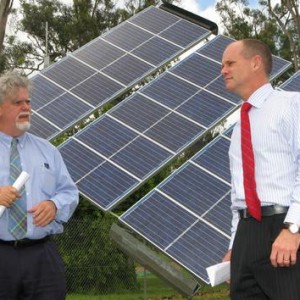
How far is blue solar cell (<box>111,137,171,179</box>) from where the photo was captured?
8.44 meters

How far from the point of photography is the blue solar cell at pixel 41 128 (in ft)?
30.6

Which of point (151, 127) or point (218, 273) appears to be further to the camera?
point (151, 127)

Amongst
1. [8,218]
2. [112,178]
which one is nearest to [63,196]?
[8,218]

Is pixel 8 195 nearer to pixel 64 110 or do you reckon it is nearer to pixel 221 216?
pixel 221 216

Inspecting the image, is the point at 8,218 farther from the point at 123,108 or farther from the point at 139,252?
the point at 123,108

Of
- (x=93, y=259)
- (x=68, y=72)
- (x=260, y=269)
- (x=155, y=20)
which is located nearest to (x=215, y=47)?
(x=155, y=20)

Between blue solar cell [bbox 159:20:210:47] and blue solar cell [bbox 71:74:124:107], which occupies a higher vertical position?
blue solar cell [bbox 159:20:210:47]

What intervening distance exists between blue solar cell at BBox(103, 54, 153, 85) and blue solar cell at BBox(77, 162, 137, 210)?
2.17 m

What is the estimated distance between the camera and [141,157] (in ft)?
28.3

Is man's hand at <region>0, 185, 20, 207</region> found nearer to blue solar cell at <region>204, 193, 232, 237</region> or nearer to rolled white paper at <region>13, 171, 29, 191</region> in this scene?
rolled white paper at <region>13, 171, 29, 191</region>

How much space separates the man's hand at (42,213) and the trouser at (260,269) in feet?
3.82

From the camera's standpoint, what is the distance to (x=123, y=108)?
32.4 feet

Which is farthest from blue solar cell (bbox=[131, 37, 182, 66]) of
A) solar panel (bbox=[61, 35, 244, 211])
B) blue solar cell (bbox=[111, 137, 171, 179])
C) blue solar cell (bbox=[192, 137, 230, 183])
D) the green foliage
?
the green foliage

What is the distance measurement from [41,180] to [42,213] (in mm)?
365
